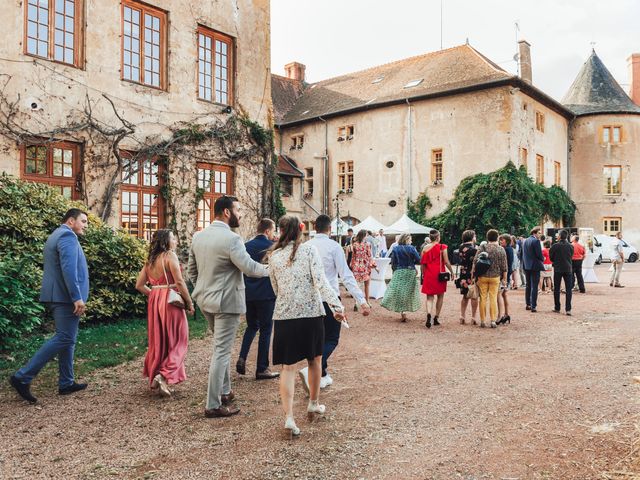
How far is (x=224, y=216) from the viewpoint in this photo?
5156 mm

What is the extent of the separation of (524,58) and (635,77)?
13.8m

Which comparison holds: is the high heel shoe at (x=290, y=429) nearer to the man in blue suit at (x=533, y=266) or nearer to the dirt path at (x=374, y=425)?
the dirt path at (x=374, y=425)

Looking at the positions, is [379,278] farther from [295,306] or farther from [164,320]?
[295,306]

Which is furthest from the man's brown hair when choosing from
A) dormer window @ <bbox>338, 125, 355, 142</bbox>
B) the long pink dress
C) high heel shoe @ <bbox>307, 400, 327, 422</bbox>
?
dormer window @ <bbox>338, 125, 355, 142</bbox>

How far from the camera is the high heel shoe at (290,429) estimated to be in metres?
4.43

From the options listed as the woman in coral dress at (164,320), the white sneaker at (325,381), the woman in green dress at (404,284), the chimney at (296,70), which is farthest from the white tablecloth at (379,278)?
the chimney at (296,70)

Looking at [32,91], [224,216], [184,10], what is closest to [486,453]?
[224,216]

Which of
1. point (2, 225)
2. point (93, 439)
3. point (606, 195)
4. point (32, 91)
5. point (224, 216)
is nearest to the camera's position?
point (93, 439)

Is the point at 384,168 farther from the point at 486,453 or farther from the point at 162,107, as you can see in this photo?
the point at 486,453

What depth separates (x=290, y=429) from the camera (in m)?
4.44

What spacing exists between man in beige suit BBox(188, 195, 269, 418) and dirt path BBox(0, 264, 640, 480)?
387mm

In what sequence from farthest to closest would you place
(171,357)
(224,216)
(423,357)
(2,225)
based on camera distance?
(2,225) < (423,357) < (171,357) < (224,216)

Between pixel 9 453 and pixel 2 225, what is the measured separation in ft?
18.6

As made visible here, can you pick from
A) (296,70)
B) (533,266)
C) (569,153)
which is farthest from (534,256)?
(296,70)
